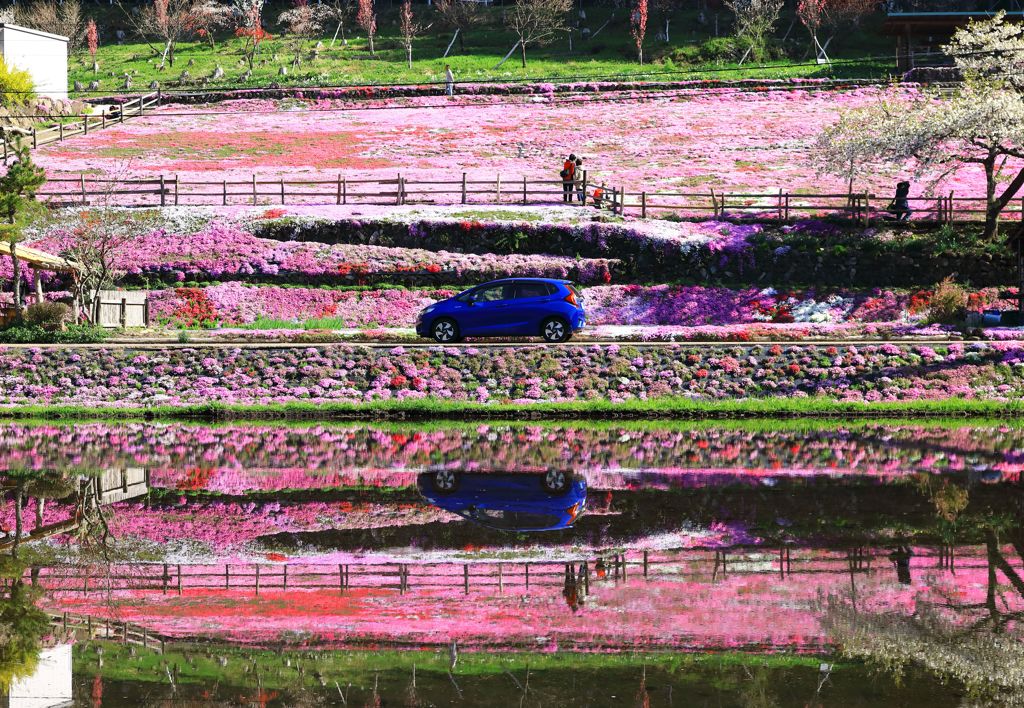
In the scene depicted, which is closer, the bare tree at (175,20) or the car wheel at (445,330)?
the car wheel at (445,330)

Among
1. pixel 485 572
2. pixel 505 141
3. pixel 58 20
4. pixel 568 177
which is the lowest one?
pixel 485 572

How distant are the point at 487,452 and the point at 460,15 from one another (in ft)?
258

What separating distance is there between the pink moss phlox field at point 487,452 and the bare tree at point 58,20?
7411 centimetres

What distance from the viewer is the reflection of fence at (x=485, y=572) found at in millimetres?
13172

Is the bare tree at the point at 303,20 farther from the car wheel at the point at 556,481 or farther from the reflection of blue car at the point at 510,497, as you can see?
the reflection of blue car at the point at 510,497

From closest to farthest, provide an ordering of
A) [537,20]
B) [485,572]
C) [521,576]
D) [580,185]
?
1. [521,576]
2. [485,572]
3. [580,185]
4. [537,20]

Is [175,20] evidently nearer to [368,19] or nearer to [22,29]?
[368,19]

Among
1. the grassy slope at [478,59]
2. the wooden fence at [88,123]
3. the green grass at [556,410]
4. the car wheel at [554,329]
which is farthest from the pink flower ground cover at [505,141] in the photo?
the green grass at [556,410]

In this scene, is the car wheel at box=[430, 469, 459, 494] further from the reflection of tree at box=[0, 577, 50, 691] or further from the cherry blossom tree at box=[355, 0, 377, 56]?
the cherry blossom tree at box=[355, 0, 377, 56]

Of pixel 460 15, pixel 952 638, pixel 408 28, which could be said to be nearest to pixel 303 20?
pixel 408 28

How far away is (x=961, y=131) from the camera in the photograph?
43.8 meters

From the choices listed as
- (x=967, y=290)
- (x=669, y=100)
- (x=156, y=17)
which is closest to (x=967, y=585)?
(x=967, y=290)

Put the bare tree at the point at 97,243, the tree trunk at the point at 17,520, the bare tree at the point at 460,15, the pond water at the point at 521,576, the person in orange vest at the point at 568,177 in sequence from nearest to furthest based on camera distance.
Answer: the pond water at the point at 521,576
the tree trunk at the point at 17,520
the bare tree at the point at 97,243
the person in orange vest at the point at 568,177
the bare tree at the point at 460,15

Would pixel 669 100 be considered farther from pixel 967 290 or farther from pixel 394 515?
pixel 394 515
